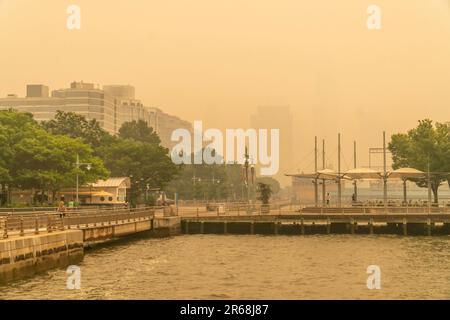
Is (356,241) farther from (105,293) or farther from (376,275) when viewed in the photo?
(105,293)

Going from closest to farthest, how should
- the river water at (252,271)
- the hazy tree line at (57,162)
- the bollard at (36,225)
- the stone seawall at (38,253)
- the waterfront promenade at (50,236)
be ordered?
the river water at (252,271), the stone seawall at (38,253), the waterfront promenade at (50,236), the bollard at (36,225), the hazy tree line at (57,162)

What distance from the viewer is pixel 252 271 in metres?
46.5

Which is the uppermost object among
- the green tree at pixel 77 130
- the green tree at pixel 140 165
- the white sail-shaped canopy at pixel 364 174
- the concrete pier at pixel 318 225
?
the green tree at pixel 77 130

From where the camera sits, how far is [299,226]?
81562mm

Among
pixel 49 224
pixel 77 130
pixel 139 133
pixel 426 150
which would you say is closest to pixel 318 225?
pixel 426 150

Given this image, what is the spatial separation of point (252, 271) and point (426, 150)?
A: 6493cm

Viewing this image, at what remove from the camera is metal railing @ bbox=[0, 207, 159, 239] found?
137ft

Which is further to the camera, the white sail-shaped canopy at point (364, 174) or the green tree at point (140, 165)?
the green tree at point (140, 165)

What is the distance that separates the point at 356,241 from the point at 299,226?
41.8 feet

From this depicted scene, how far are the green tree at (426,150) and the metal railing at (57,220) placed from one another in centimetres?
4591

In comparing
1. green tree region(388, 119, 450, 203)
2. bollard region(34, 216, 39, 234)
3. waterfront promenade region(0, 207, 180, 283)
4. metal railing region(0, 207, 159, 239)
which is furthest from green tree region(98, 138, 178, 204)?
bollard region(34, 216, 39, 234)

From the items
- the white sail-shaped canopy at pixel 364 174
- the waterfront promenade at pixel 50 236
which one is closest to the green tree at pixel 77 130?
the white sail-shaped canopy at pixel 364 174

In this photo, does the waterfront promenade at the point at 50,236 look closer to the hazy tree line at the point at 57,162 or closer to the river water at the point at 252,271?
the river water at the point at 252,271

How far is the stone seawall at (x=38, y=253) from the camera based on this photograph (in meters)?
37.6
